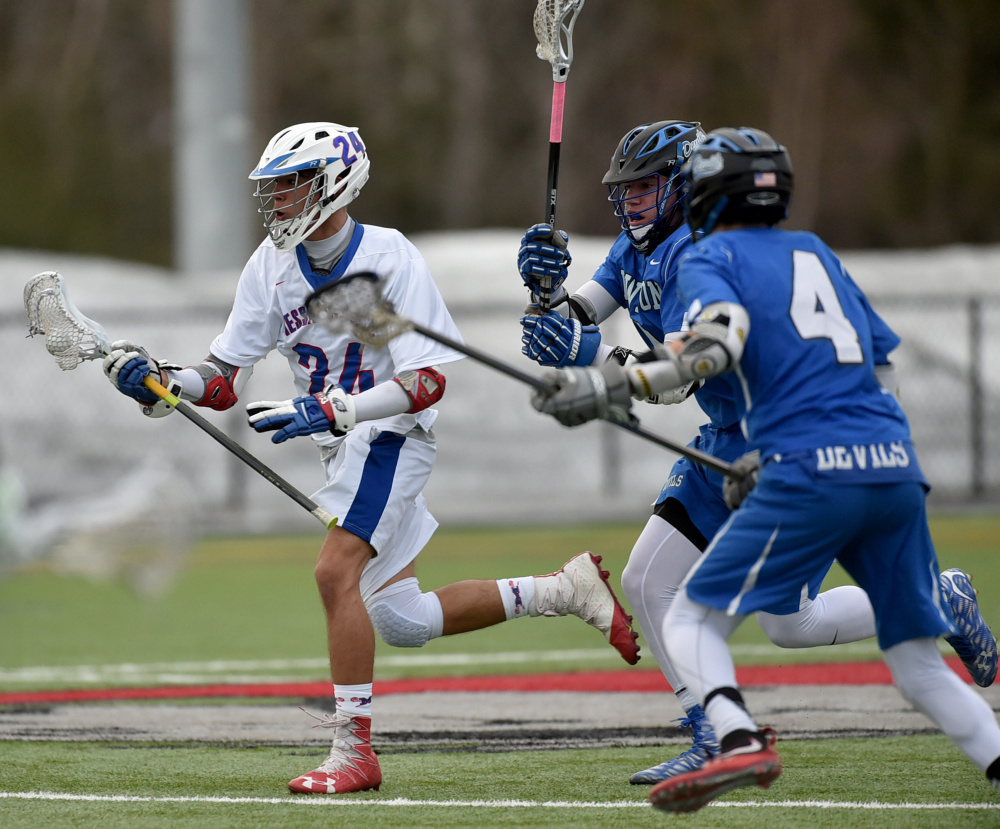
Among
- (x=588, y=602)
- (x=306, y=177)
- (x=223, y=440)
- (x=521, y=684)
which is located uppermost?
(x=306, y=177)

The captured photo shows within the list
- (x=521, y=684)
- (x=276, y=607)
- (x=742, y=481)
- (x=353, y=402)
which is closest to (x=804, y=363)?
(x=742, y=481)

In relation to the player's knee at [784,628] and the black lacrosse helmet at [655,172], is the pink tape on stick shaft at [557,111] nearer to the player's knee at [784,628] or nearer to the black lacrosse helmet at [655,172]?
the black lacrosse helmet at [655,172]

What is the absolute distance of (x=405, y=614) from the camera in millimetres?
5086

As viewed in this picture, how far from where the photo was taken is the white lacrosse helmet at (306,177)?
4.95m

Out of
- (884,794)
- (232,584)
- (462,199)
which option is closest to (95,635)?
(232,584)

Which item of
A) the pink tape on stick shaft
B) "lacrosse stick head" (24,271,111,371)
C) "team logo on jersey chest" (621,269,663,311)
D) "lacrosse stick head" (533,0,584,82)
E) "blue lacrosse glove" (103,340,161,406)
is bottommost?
"blue lacrosse glove" (103,340,161,406)

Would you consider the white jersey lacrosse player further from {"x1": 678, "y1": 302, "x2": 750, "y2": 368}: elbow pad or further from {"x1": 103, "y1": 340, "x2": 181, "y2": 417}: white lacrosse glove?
{"x1": 678, "y1": 302, "x2": 750, "y2": 368}: elbow pad

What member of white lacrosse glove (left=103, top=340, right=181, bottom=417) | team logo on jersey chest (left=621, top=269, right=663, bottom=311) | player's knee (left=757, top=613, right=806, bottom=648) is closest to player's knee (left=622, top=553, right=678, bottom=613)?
Answer: player's knee (left=757, top=613, right=806, bottom=648)

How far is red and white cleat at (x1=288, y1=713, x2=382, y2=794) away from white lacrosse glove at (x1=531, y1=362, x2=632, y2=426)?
1420mm

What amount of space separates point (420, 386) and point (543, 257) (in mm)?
686

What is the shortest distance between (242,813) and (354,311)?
146 cm

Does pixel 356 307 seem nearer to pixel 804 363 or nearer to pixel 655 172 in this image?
pixel 655 172

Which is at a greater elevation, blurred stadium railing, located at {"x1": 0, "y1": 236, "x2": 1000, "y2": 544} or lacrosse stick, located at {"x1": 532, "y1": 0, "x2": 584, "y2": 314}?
lacrosse stick, located at {"x1": 532, "y1": 0, "x2": 584, "y2": 314}

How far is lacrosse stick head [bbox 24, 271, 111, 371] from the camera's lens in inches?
200
